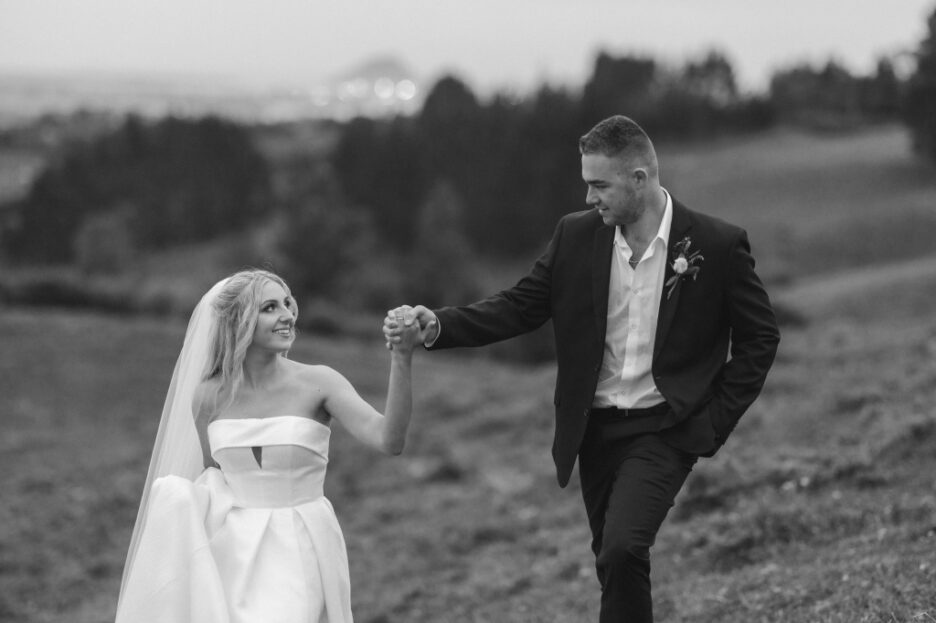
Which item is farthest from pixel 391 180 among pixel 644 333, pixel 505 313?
pixel 644 333

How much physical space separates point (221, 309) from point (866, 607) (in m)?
3.94

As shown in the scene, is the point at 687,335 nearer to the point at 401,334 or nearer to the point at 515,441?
the point at 401,334

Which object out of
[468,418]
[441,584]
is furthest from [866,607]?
[468,418]

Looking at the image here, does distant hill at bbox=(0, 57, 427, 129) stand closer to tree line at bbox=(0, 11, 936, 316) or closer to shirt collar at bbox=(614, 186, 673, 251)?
tree line at bbox=(0, 11, 936, 316)

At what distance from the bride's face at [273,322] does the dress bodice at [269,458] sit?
0.40 meters

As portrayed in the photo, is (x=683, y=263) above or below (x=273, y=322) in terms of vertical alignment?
above

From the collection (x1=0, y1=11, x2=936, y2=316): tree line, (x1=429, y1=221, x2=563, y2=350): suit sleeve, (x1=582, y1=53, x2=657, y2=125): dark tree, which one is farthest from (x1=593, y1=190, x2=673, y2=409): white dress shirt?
(x1=582, y1=53, x2=657, y2=125): dark tree

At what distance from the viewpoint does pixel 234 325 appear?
6273mm

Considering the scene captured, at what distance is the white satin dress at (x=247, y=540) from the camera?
577 cm

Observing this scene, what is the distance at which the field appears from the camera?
8531 millimetres

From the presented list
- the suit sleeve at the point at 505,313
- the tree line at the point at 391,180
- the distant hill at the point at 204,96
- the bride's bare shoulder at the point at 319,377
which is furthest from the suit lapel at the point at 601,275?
the distant hill at the point at 204,96

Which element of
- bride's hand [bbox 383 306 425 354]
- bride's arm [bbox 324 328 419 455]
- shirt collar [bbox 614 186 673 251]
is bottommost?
bride's arm [bbox 324 328 419 455]

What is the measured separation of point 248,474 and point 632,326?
2.04m

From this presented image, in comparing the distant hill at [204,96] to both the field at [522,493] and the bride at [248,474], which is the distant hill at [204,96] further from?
the bride at [248,474]
